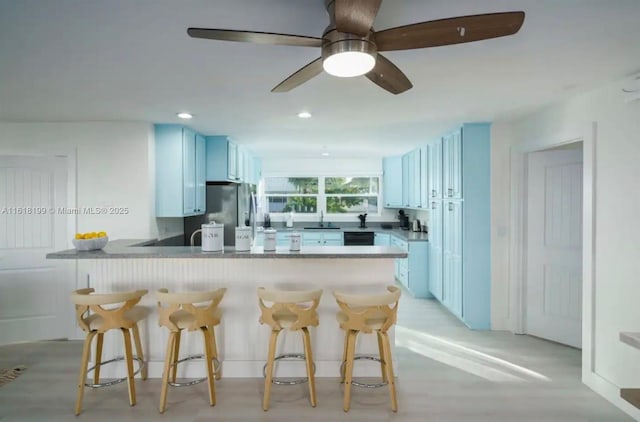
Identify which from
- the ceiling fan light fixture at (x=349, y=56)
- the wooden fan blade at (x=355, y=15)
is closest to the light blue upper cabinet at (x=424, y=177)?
the ceiling fan light fixture at (x=349, y=56)

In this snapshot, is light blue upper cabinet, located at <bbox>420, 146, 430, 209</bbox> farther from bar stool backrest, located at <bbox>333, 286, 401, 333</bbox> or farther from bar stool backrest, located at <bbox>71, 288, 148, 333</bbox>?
bar stool backrest, located at <bbox>71, 288, 148, 333</bbox>

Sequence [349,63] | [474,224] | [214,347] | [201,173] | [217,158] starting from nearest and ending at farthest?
[349,63], [214,347], [474,224], [201,173], [217,158]

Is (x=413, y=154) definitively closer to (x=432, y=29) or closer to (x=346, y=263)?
(x=346, y=263)

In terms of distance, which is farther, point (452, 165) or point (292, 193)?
point (292, 193)

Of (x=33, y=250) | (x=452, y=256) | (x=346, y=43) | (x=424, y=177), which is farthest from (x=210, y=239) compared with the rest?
(x=424, y=177)

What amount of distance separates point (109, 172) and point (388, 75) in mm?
3409

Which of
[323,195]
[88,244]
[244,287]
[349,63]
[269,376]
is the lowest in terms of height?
[269,376]

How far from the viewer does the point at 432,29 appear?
1449mm

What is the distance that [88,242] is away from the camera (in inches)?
119

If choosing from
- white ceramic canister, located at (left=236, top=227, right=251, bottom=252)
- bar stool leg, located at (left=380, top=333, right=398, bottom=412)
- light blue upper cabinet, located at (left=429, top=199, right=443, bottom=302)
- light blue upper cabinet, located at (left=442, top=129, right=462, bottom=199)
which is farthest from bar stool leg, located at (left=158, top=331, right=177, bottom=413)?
light blue upper cabinet, located at (left=429, top=199, right=443, bottom=302)

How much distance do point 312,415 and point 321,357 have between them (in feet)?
1.99

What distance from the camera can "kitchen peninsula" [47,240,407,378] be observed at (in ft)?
10.1

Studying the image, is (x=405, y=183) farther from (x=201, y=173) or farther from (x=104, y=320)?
(x=104, y=320)

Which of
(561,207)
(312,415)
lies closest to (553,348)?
(561,207)
